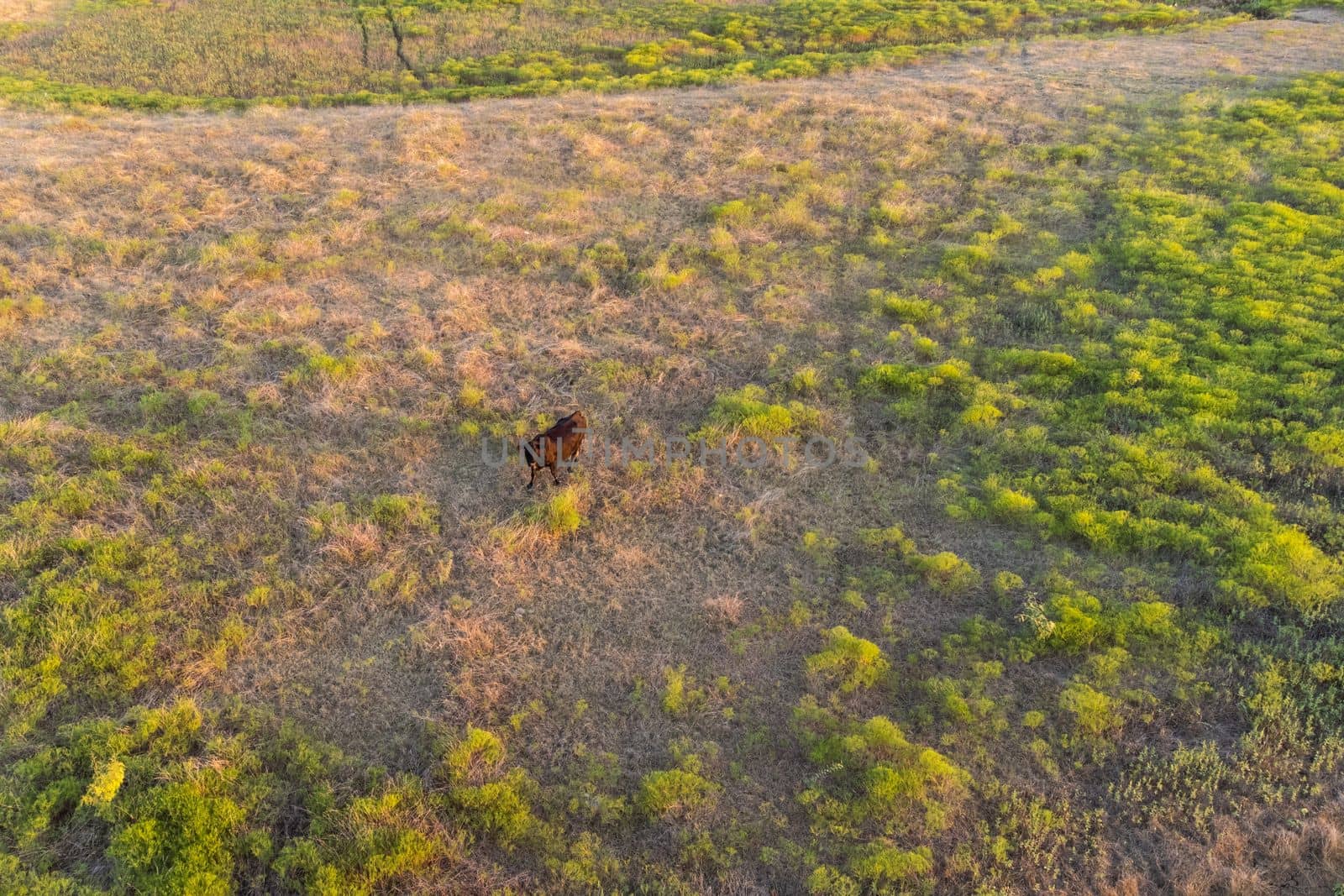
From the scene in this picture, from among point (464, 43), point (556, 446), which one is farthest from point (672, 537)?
point (464, 43)

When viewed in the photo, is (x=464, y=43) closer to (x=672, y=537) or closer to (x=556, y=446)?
(x=556, y=446)

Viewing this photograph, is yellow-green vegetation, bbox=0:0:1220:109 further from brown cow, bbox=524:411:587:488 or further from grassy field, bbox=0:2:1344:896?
brown cow, bbox=524:411:587:488

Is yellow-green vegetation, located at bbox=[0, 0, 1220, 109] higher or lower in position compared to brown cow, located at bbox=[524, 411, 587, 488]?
higher

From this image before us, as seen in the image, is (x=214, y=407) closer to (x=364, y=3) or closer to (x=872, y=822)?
(x=872, y=822)

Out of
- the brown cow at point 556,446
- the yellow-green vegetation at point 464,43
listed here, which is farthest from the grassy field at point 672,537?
the yellow-green vegetation at point 464,43

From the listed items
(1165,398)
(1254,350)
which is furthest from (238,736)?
(1254,350)

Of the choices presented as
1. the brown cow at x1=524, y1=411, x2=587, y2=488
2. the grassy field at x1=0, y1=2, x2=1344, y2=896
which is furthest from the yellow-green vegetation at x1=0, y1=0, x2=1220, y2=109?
the brown cow at x1=524, y1=411, x2=587, y2=488

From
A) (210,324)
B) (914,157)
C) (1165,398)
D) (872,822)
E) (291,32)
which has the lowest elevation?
(872,822)

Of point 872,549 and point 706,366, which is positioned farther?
point 706,366
